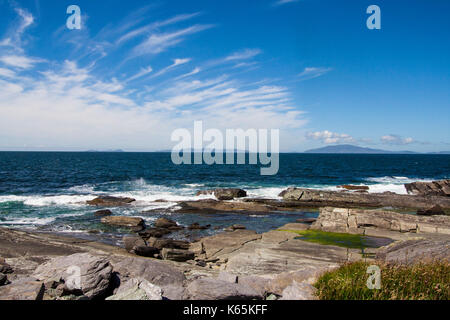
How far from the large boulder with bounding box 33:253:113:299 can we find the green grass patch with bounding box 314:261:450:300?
15.8 feet

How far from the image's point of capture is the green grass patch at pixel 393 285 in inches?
232

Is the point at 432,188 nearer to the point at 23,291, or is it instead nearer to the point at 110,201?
the point at 110,201

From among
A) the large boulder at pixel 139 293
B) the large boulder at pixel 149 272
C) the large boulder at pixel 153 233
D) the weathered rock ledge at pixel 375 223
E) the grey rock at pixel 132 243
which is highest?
the large boulder at pixel 139 293

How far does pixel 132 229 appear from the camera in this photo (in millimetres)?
23516

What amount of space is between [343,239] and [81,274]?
16.2 m

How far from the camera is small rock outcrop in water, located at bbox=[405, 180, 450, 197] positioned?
1585 inches

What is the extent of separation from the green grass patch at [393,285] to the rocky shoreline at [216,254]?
462mm

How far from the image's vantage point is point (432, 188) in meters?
41.6

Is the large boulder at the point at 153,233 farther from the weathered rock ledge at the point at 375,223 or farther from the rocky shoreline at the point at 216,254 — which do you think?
the weathered rock ledge at the point at 375,223

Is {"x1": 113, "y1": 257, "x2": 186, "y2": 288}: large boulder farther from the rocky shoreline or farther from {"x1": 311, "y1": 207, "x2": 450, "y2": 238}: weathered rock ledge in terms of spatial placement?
{"x1": 311, "y1": 207, "x2": 450, "y2": 238}: weathered rock ledge

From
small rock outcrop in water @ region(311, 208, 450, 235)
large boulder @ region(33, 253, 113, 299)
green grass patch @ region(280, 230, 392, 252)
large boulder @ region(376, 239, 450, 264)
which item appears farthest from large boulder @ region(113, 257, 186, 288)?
small rock outcrop in water @ region(311, 208, 450, 235)

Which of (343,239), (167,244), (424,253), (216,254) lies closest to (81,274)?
(424,253)

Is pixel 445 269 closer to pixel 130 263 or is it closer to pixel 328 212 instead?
pixel 130 263

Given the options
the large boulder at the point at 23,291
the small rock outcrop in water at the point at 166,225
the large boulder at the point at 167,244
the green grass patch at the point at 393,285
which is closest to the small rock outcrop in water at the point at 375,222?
the large boulder at the point at 167,244
